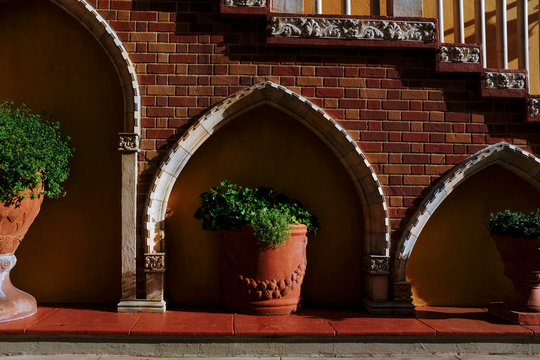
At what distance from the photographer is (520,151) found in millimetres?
4426

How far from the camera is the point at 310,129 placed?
15.0 ft

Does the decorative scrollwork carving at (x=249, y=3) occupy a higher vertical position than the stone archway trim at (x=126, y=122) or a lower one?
higher

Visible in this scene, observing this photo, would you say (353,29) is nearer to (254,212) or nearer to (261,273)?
(254,212)

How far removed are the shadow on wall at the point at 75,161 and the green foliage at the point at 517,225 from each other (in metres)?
3.30

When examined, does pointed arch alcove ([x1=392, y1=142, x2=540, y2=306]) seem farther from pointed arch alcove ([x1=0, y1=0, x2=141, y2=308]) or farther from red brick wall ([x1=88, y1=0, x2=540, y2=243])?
pointed arch alcove ([x1=0, y1=0, x2=141, y2=308])

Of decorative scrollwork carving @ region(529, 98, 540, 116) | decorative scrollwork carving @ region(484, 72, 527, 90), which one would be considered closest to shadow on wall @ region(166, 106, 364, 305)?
decorative scrollwork carving @ region(484, 72, 527, 90)

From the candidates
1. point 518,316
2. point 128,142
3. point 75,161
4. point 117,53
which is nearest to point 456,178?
point 518,316

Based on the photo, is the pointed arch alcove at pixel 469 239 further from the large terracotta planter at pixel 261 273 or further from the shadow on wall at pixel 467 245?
the large terracotta planter at pixel 261 273

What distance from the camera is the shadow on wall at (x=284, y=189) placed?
4.64 metres

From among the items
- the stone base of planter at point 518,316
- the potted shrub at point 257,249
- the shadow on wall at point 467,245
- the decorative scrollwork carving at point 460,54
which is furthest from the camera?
the shadow on wall at point 467,245

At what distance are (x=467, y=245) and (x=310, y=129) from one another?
1887 millimetres

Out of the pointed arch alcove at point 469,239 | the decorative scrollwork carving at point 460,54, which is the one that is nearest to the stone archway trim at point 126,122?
the pointed arch alcove at point 469,239

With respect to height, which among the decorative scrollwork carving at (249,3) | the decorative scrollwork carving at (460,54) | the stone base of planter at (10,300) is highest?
the decorative scrollwork carving at (249,3)

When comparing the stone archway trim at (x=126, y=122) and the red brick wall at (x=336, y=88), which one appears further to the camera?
the red brick wall at (x=336, y=88)
